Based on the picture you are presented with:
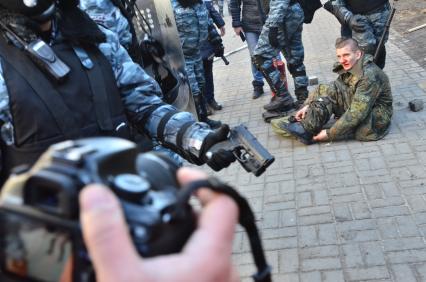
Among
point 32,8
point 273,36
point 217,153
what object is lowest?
point 273,36

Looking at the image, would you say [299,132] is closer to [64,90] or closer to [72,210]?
[64,90]

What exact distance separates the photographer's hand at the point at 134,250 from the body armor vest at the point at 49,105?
3.82 ft

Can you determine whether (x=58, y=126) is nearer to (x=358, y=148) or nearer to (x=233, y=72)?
(x=358, y=148)

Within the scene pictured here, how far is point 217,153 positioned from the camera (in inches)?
76.0

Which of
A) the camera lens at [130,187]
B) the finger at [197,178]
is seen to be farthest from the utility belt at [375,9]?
the camera lens at [130,187]

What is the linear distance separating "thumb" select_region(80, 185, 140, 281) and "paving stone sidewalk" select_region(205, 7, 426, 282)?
2.65m

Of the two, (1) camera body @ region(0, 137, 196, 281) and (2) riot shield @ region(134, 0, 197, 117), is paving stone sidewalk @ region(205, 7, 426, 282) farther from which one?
(1) camera body @ region(0, 137, 196, 281)

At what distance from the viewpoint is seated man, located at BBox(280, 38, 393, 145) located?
475cm

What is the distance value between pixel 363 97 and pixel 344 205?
4.48 ft

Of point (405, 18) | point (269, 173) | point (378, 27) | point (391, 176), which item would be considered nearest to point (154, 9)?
point (269, 173)

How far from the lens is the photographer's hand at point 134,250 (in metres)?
0.64

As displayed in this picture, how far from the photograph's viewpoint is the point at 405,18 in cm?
1062

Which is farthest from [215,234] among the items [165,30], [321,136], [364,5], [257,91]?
[257,91]

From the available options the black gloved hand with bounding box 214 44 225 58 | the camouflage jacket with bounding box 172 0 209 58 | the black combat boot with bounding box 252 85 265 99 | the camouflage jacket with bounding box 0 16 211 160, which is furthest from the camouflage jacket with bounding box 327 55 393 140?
the camouflage jacket with bounding box 0 16 211 160
